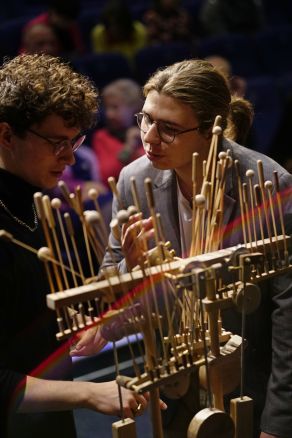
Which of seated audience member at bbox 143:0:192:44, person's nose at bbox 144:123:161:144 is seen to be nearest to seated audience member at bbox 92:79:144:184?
seated audience member at bbox 143:0:192:44

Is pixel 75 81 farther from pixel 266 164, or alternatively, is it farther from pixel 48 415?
pixel 48 415

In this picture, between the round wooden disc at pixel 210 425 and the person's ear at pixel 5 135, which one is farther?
the person's ear at pixel 5 135

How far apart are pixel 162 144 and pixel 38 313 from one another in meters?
0.46

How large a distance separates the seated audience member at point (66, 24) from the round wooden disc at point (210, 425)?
3.94 m

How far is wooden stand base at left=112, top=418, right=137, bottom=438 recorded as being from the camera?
1.38 metres

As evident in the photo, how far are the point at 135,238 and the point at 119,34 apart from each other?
4.15m

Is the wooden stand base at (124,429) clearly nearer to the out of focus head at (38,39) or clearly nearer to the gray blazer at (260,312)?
the gray blazer at (260,312)

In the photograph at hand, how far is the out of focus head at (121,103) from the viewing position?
424 centimetres

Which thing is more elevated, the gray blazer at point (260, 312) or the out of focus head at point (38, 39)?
the out of focus head at point (38, 39)

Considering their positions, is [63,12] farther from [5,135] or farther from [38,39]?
[5,135]

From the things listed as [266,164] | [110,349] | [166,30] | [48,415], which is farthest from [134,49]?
[48,415]

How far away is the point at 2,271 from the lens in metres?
1.46

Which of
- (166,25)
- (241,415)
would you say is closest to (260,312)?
(241,415)

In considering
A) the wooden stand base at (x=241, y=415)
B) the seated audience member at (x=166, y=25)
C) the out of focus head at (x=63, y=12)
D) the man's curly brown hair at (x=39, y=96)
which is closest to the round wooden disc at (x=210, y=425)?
the wooden stand base at (x=241, y=415)
